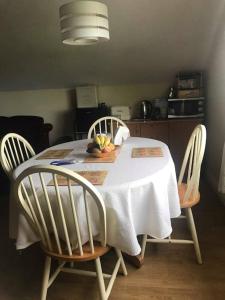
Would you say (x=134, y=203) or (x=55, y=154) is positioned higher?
(x=55, y=154)

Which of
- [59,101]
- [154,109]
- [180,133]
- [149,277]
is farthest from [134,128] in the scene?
[149,277]

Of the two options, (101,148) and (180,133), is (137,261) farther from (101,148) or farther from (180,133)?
(180,133)

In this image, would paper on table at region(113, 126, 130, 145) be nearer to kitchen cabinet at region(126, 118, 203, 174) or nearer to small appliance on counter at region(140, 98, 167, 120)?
kitchen cabinet at region(126, 118, 203, 174)

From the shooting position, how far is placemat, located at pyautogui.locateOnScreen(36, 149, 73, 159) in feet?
6.96

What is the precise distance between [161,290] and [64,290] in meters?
0.59

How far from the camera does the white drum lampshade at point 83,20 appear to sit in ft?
5.56

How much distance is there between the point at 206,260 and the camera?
6.55 feet

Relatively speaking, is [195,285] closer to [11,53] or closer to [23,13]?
[23,13]

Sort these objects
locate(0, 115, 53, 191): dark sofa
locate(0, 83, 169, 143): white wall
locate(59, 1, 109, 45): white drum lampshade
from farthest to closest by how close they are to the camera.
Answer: locate(0, 83, 169, 143): white wall, locate(0, 115, 53, 191): dark sofa, locate(59, 1, 109, 45): white drum lampshade

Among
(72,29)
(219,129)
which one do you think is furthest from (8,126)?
(219,129)

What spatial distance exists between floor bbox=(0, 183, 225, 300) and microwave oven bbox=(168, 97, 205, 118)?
5.31ft

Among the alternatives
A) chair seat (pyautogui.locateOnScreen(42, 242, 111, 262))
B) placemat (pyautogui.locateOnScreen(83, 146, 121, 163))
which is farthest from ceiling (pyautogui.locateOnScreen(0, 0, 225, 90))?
chair seat (pyautogui.locateOnScreen(42, 242, 111, 262))

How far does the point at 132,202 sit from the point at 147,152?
0.64 metres

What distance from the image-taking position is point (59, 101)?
4.17 metres
